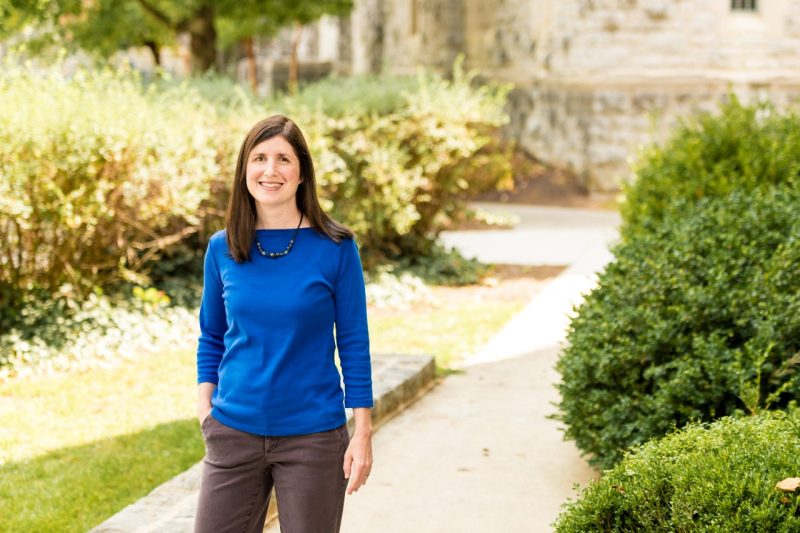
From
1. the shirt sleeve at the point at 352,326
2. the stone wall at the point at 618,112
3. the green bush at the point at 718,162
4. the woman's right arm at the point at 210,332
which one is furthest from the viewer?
the stone wall at the point at 618,112

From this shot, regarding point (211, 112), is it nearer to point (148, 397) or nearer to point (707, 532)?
point (148, 397)

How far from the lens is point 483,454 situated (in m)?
5.29

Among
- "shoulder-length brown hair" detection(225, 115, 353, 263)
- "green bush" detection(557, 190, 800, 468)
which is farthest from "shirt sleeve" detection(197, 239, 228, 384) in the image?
"green bush" detection(557, 190, 800, 468)

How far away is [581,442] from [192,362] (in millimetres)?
3332

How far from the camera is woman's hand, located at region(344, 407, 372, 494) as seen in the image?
9.41 ft

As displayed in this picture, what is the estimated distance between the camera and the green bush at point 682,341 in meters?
4.20

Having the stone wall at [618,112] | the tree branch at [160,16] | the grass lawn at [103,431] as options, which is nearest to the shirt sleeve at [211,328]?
the grass lawn at [103,431]

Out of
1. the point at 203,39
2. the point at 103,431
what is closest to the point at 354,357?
the point at 103,431

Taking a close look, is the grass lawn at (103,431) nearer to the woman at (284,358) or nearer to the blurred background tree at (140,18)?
the woman at (284,358)

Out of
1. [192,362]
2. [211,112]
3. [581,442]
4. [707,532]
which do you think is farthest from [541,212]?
[707,532]

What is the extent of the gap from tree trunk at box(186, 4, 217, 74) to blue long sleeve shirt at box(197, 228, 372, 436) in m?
15.0

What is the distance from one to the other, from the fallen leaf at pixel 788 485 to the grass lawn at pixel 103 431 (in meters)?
2.81

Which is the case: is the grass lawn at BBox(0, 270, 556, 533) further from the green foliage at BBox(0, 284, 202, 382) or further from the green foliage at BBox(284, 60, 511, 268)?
the green foliage at BBox(284, 60, 511, 268)

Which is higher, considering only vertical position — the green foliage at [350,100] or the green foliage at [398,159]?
the green foliage at [350,100]
